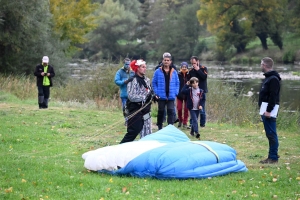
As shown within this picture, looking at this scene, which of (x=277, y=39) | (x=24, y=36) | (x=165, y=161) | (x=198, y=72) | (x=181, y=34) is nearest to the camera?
(x=165, y=161)

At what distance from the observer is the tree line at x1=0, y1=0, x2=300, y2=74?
30219 millimetres

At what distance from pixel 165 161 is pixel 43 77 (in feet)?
33.0

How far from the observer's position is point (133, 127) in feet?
34.1

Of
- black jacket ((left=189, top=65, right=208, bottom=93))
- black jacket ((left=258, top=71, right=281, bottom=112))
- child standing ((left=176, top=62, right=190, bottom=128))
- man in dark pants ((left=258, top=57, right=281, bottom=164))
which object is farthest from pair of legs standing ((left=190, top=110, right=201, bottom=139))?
black jacket ((left=258, top=71, right=281, bottom=112))

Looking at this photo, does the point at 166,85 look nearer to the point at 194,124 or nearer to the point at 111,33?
the point at 194,124

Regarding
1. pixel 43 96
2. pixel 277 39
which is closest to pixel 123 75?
pixel 43 96

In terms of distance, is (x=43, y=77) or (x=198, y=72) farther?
(x=43, y=77)

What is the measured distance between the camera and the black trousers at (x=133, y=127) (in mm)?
10383

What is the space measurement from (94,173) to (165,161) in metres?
1.24

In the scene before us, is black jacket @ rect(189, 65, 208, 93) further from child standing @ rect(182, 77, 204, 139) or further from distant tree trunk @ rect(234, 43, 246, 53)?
distant tree trunk @ rect(234, 43, 246, 53)

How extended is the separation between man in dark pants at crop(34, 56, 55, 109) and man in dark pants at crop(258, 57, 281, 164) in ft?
30.9

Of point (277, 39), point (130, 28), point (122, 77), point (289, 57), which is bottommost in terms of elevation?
point (122, 77)

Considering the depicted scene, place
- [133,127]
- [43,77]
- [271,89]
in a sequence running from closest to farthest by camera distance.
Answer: [271,89] → [133,127] → [43,77]

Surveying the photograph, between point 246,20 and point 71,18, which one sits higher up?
point 246,20
